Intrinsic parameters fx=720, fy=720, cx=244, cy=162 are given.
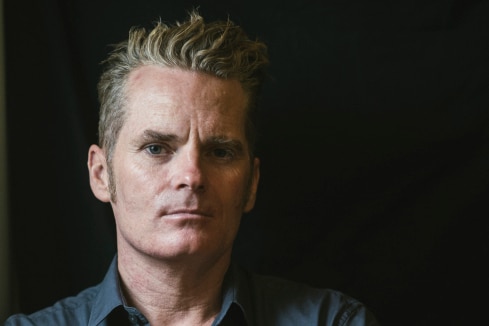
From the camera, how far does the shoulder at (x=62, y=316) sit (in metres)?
1.77

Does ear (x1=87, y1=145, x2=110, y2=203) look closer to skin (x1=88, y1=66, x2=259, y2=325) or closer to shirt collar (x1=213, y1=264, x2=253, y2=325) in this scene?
skin (x1=88, y1=66, x2=259, y2=325)

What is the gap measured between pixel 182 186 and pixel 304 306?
0.47 m

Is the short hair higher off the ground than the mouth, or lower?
higher

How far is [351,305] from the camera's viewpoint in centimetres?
182

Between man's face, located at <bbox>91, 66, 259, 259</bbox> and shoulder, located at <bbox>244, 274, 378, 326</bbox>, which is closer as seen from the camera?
man's face, located at <bbox>91, 66, 259, 259</bbox>

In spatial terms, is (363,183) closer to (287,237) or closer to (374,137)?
(374,137)

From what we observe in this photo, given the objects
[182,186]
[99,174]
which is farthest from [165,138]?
[99,174]

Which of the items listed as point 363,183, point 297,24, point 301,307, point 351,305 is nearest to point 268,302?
point 301,307

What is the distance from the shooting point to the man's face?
5.32ft

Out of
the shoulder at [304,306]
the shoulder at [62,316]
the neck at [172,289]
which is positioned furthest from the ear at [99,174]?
the shoulder at [304,306]

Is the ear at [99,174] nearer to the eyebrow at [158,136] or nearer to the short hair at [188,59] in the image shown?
the short hair at [188,59]

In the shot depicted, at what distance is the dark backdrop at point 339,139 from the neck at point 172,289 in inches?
13.9

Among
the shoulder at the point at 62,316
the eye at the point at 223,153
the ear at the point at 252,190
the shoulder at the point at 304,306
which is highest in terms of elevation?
the eye at the point at 223,153

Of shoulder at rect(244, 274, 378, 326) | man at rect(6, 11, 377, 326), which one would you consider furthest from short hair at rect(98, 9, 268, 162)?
shoulder at rect(244, 274, 378, 326)
